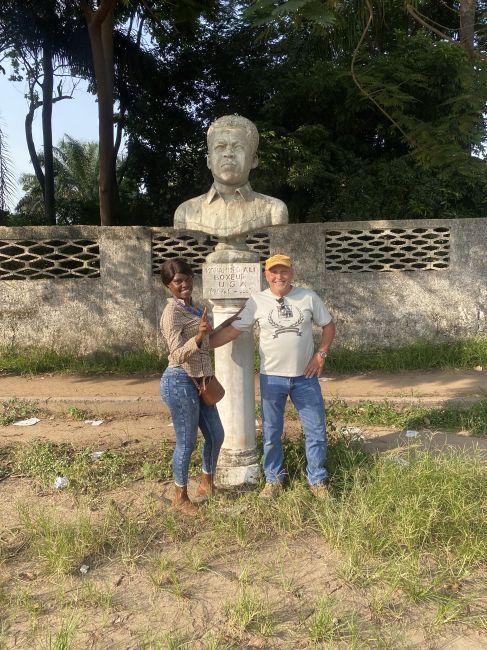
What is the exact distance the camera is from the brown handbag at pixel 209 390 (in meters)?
3.21

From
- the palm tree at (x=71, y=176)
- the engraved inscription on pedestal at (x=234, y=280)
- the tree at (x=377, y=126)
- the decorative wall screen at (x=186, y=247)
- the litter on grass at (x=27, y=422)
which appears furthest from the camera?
the palm tree at (x=71, y=176)

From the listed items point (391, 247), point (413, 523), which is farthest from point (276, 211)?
point (391, 247)

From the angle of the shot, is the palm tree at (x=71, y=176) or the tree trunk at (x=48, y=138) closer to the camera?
the tree trunk at (x=48, y=138)

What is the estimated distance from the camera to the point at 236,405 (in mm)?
3727

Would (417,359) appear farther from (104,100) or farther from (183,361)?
(104,100)

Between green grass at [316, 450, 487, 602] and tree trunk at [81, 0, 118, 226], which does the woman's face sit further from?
tree trunk at [81, 0, 118, 226]

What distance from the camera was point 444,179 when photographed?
25.9ft

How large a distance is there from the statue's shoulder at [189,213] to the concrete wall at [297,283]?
3142 millimetres

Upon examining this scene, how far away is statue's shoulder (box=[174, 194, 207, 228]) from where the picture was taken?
3.76 metres

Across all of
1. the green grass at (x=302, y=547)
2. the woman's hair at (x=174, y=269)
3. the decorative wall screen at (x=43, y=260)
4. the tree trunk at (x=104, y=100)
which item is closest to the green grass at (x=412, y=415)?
the green grass at (x=302, y=547)

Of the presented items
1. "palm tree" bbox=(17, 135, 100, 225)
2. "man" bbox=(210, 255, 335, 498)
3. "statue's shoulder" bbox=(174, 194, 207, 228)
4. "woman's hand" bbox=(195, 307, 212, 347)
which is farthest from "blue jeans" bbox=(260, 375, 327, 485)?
"palm tree" bbox=(17, 135, 100, 225)

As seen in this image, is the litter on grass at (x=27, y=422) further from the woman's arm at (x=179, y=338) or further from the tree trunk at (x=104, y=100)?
the tree trunk at (x=104, y=100)

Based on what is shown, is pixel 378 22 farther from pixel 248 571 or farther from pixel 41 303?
pixel 248 571

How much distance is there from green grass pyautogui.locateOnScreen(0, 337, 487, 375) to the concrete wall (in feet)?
0.46
